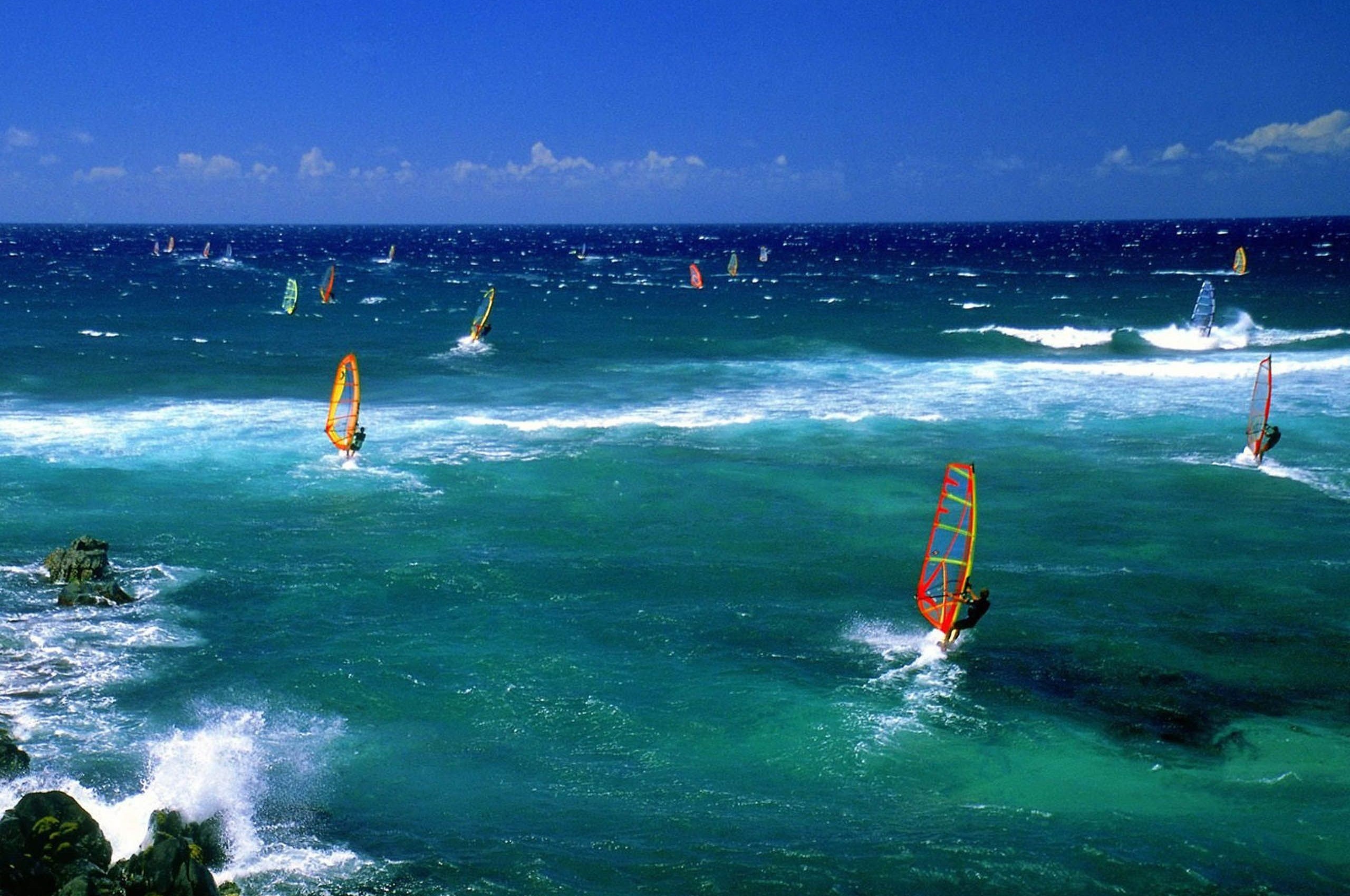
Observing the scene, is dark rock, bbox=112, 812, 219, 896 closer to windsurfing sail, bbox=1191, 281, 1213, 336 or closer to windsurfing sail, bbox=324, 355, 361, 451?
windsurfing sail, bbox=324, 355, 361, 451

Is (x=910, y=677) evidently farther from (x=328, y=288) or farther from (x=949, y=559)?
(x=328, y=288)

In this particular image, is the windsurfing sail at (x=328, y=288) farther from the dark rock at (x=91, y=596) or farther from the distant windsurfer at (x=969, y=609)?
the distant windsurfer at (x=969, y=609)

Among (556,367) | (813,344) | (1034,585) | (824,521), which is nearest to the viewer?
(1034,585)

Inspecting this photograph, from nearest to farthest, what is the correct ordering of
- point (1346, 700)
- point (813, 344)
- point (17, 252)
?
point (1346, 700), point (813, 344), point (17, 252)

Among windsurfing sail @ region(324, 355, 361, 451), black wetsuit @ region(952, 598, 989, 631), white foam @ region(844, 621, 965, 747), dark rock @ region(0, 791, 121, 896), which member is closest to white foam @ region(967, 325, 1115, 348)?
windsurfing sail @ region(324, 355, 361, 451)

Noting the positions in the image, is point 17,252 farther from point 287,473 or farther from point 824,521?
point 824,521

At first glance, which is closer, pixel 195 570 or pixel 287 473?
pixel 195 570

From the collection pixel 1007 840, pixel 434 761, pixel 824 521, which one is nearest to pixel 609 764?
pixel 434 761
